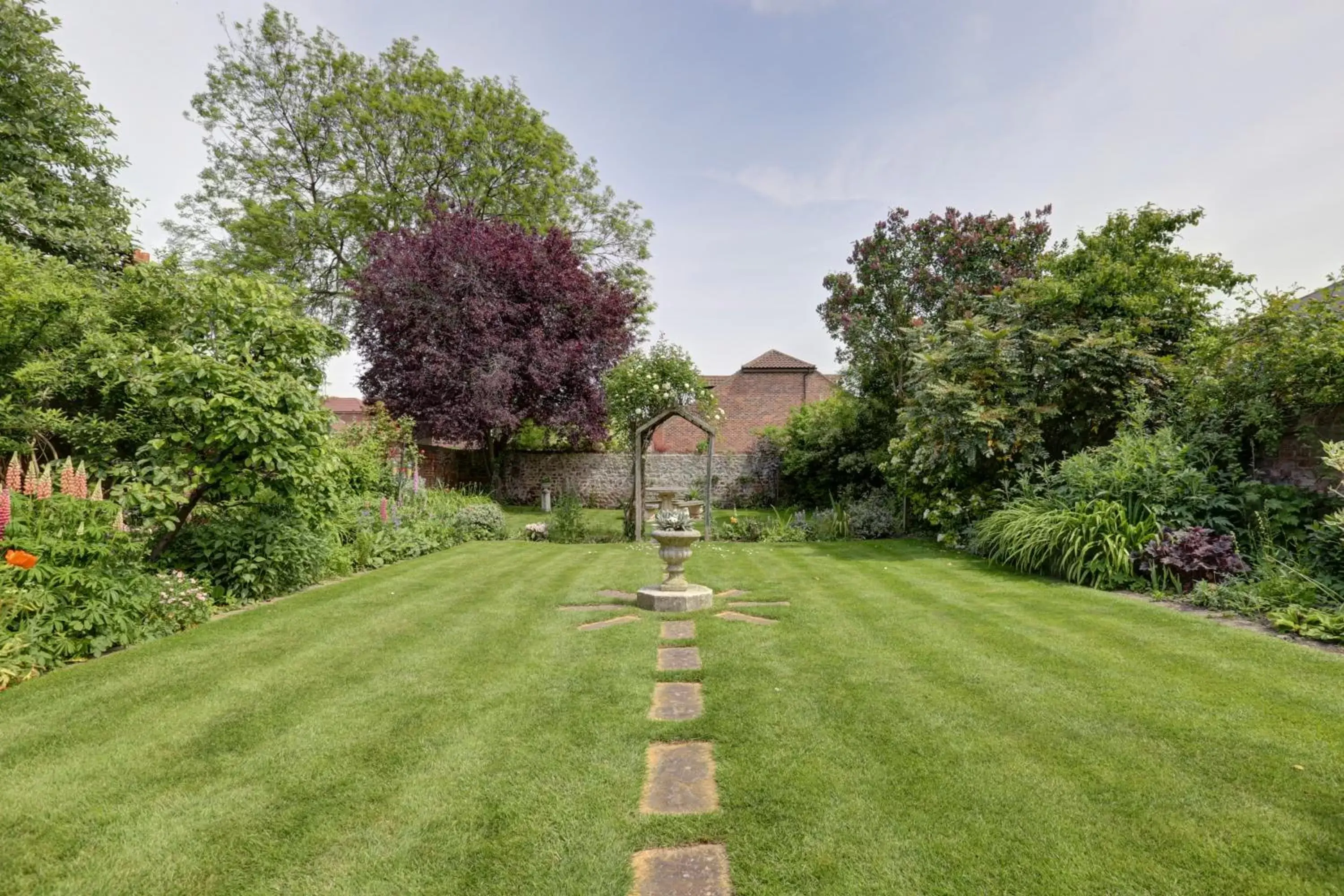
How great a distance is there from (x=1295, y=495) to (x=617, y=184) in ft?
67.7

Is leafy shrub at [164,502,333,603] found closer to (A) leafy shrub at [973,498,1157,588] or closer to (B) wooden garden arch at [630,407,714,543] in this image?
(B) wooden garden arch at [630,407,714,543]

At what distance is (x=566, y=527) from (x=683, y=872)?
414 inches

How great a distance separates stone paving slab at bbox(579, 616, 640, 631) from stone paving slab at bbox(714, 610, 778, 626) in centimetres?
78

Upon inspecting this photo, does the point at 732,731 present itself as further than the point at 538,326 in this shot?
No

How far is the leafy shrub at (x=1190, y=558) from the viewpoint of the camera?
609 centimetres

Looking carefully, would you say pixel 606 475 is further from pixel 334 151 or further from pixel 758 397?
pixel 334 151

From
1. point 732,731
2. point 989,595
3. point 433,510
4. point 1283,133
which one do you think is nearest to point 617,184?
point 433,510

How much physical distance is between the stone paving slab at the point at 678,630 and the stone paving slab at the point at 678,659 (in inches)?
10.0

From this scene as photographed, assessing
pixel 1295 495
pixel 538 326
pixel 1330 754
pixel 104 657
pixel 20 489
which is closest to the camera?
pixel 1330 754

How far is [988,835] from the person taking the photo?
236 centimetres

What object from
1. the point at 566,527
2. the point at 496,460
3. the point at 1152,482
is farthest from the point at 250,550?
the point at 496,460

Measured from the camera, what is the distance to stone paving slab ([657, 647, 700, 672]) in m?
4.36

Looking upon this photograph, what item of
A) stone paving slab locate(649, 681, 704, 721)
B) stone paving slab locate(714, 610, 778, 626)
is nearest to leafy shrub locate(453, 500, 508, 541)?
stone paving slab locate(714, 610, 778, 626)

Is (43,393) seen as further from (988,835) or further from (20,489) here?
(988,835)
